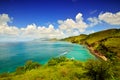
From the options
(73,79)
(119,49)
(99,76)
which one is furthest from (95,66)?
(119,49)

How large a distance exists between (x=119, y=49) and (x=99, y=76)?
8615 cm

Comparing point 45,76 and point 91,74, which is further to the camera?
point 45,76

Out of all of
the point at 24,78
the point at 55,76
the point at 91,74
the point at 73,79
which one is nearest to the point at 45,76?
the point at 55,76

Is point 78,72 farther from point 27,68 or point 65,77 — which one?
point 27,68

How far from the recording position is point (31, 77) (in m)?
52.8

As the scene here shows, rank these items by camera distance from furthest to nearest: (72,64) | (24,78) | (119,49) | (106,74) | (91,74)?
(119,49) < (72,64) < (24,78) < (91,74) < (106,74)

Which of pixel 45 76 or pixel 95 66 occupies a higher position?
pixel 95 66

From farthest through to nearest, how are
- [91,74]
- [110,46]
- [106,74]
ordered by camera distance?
[110,46] < [91,74] < [106,74]

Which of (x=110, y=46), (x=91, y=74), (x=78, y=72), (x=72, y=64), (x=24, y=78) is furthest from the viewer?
(x=110, y=46)

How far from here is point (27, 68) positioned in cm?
7700

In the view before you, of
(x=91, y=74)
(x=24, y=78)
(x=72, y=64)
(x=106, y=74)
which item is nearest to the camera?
(x=106, y=74)

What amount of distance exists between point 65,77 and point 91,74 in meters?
9.15

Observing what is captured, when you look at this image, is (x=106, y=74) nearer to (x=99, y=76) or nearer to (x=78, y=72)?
(x=99, y=76)

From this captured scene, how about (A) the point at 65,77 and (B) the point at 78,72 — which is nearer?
(A) the point at 65,77
